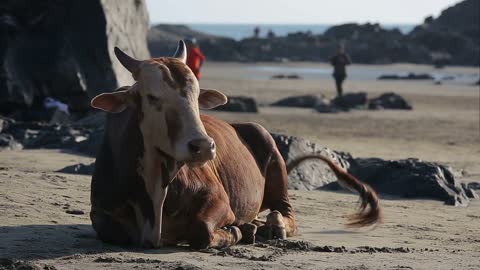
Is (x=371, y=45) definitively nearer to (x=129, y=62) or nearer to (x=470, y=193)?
(x=470, y=193)

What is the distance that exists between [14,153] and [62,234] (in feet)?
24.7

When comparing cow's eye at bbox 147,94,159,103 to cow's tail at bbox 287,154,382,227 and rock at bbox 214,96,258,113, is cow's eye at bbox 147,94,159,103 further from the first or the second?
rock at bbox 214,96,258,113

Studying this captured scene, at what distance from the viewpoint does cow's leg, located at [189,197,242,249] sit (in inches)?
358

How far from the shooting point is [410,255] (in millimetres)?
9414

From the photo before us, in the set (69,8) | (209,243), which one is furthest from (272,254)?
(69,8)

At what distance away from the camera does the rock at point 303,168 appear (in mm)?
14297

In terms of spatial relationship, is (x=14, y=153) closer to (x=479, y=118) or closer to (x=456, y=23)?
(x=479, y=118)

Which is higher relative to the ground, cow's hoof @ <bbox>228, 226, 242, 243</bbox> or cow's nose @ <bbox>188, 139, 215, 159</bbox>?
cow's nose @ <bbox>188, 139, 215, 159</bbox>

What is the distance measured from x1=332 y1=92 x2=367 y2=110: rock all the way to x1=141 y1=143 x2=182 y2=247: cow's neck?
22.6 m

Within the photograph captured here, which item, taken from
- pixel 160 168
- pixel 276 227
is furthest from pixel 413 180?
pixel 160 168

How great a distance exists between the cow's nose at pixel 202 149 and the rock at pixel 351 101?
23.1 metres

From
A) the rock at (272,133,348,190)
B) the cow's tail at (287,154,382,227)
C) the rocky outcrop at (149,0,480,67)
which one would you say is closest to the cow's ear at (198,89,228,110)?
the cow's tail at (287,154,382,227)

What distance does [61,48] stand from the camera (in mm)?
21797

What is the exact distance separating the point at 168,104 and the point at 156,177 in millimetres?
554
